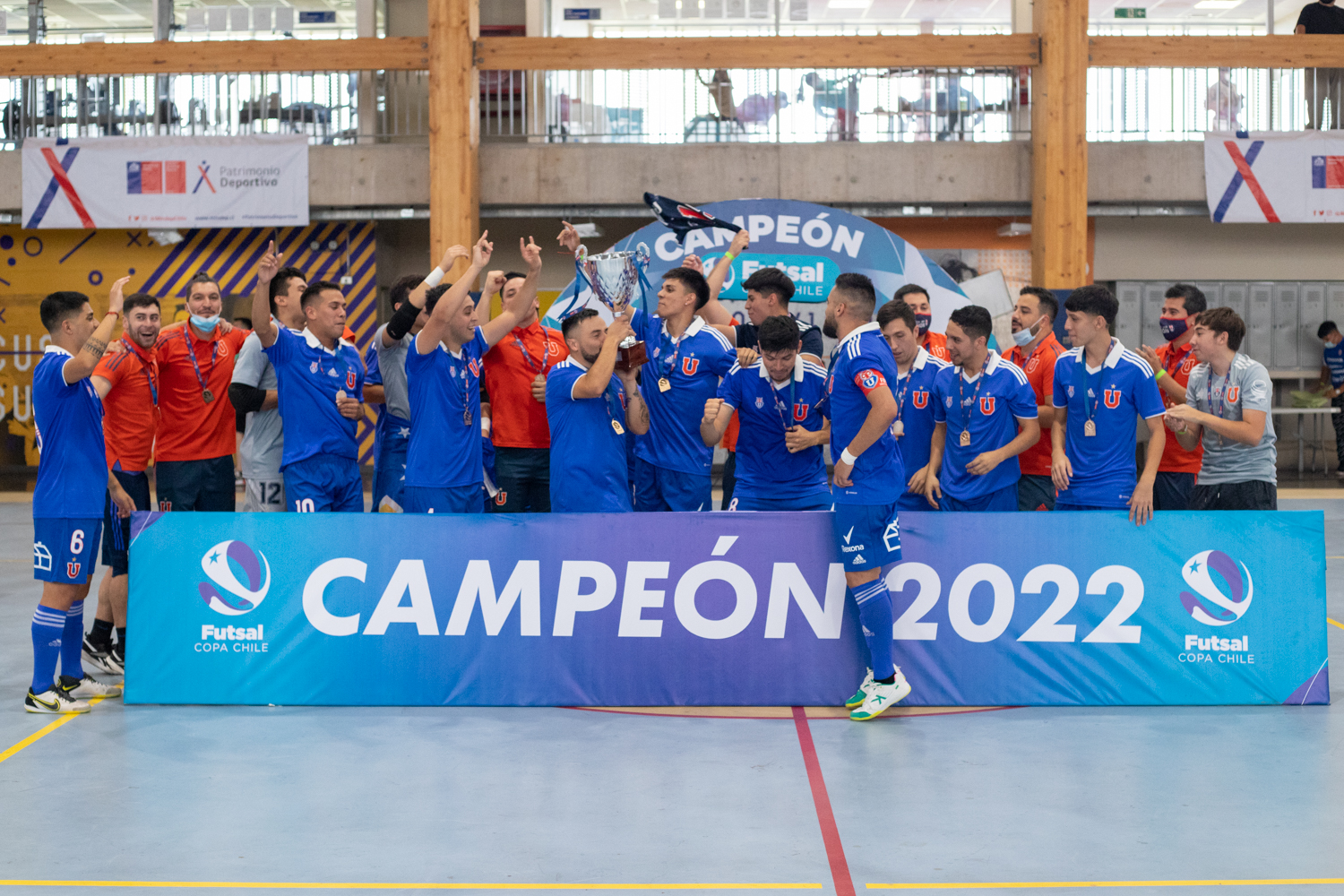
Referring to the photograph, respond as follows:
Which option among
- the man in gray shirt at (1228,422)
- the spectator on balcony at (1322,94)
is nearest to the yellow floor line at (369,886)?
the man in gray shirt at (1228,422)

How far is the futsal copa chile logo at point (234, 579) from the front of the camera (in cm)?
580

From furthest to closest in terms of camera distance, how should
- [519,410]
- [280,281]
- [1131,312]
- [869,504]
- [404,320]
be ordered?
[1131,312]
[519,410]
[280,281]
[404,320]
[869,504]

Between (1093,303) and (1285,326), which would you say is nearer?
(1093,303)

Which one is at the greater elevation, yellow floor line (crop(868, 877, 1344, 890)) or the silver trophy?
the silver trophy

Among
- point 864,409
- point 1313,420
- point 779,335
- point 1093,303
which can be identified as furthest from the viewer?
point 1313,420

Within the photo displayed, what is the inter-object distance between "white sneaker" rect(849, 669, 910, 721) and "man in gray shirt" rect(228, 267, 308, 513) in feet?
11.1

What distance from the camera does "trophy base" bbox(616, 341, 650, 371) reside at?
6.21 m

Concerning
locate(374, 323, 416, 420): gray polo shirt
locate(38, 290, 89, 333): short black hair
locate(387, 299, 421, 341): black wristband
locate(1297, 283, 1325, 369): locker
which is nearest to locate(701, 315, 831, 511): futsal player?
locate(387, 299, 421, 341): black wristband

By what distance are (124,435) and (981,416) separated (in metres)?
4.71

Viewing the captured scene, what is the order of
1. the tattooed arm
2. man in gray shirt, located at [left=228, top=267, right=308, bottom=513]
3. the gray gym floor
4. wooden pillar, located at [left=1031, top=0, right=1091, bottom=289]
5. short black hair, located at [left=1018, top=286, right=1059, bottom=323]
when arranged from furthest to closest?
wooden pillar, located at [left=1031, top=0, right=1091, bottom=289] → short black hair, located at [left=1018, top=286, right=1059, bottom=323] → man in gray shirt, located at [left=228, top=267, right=308, bottom=513] → the tattooed arm → the gray gym floor

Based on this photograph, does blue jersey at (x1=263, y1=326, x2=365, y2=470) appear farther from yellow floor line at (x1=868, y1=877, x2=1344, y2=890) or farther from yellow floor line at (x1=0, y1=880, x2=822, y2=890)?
yellow floor line at (x1=868, y1=877, x2=1344, y2=890)

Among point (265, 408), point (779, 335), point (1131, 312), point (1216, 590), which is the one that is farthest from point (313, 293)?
point (1131, 312)

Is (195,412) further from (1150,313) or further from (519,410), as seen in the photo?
(1150,313)

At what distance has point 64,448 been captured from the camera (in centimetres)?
570
